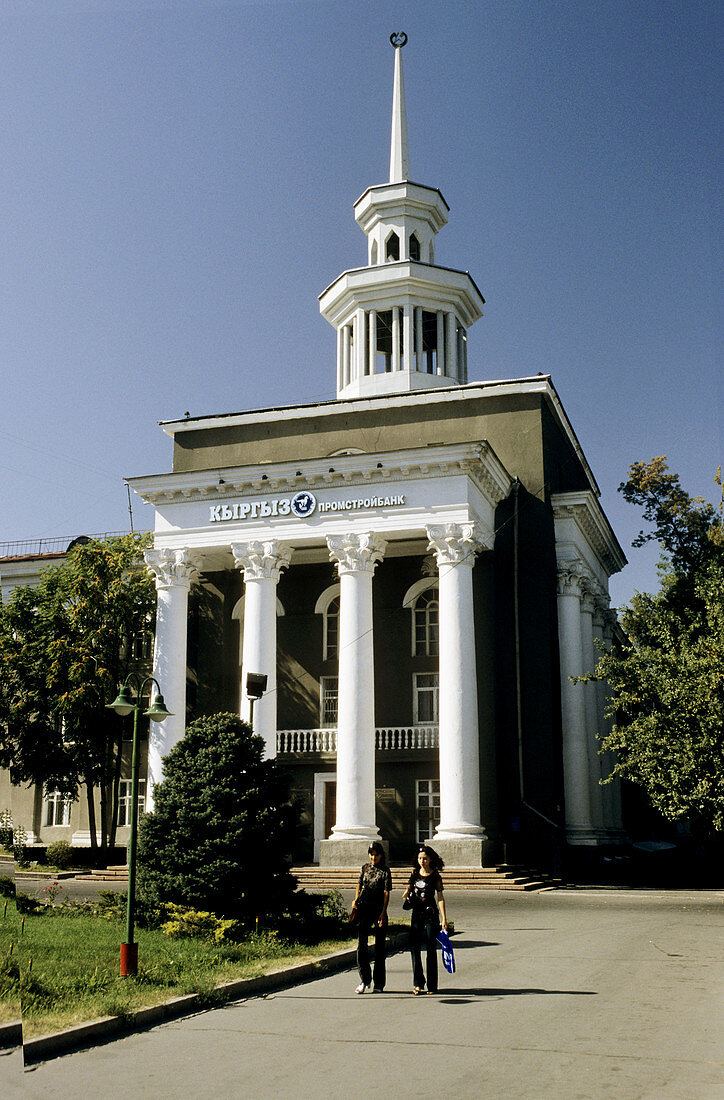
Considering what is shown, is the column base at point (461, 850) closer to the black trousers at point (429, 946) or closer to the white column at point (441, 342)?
the black trousers at point (429, 946)

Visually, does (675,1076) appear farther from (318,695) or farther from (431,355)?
(431,355)

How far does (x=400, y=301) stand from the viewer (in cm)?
4100

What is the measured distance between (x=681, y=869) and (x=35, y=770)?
823 inches

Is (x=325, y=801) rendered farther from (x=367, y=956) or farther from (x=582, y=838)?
(x=367, y=956)

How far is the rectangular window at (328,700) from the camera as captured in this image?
34781mm

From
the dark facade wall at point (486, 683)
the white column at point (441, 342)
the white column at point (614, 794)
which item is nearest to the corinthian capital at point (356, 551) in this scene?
the dark facade wall at point (486, 683)

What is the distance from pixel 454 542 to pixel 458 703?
4.69m

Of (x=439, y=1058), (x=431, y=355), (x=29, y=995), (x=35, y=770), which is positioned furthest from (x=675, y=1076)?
(x=431, y=355)

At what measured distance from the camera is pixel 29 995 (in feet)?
31.2

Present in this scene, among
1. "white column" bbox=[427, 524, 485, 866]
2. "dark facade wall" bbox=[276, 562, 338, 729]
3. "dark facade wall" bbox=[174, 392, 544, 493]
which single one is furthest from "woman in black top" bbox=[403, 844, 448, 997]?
"dark facade wall" bbox=[174, 392, 544, 493]

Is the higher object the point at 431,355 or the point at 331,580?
the point at 431,355

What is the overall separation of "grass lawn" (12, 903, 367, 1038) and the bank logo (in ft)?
55.9

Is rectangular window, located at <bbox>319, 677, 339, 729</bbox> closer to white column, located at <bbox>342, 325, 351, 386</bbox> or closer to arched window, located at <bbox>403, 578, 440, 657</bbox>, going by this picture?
arched window, located at <bbox>403, 578, 440, 657</bbox>

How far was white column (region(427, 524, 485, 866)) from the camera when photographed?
28531mm
